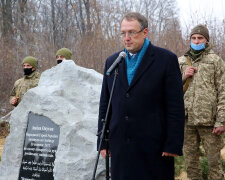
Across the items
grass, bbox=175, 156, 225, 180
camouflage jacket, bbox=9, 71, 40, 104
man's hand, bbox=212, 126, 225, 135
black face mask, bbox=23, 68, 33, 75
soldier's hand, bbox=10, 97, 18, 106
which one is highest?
black face mask, bbox=23, 68, 33, 75

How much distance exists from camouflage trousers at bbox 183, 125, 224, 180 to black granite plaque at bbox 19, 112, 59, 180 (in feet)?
5.25

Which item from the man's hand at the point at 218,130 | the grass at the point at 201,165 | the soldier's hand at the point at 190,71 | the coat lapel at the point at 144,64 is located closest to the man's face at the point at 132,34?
the coat lapel at the point at 144,64

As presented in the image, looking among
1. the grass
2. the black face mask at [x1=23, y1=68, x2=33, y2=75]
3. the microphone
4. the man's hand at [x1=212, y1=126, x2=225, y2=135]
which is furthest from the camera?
the black face mask at [x1=23, y1=68, x2=33, y2=75]

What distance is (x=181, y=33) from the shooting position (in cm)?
902

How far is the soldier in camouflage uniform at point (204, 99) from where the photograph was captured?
3619 millimetres

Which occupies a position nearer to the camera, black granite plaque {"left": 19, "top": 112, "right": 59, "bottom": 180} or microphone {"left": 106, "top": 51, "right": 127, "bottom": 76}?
microphone {"left": 106, "top": 51, "right": 127, "bottom": 76}

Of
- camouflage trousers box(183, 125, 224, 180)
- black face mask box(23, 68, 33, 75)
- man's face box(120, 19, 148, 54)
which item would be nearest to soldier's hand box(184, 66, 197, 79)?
camouflage trousers box(183, 125, 224, 180)

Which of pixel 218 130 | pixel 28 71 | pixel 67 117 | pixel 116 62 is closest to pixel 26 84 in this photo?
pixel 28 71

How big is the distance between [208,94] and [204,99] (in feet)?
0.23

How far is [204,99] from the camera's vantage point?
12.0 ft

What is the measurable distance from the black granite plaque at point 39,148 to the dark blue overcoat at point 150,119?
1.74 meters

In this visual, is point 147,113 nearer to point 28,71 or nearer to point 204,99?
point 204,99

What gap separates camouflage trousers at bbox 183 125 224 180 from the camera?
12.2 ft

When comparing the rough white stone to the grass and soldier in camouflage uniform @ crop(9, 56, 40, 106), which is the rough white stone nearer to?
soldier in camouflage uniform @ crop(9, 56, 40, 106)
